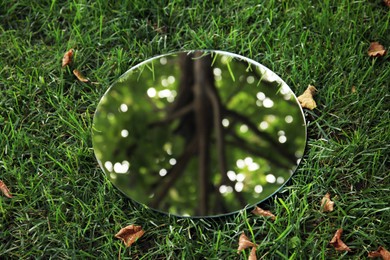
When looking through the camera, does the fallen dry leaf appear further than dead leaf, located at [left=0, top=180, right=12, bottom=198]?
No

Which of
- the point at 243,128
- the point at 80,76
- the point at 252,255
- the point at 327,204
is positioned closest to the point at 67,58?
the point at 80,76

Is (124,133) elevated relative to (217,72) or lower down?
lower down

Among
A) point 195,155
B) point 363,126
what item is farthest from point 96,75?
point 363,126

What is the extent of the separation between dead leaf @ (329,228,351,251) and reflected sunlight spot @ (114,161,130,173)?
1.10 metres

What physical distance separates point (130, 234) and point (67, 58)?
1213 millimetres

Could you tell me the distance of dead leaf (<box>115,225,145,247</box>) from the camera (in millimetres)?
2828

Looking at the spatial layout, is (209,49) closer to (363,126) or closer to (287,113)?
(287,113)

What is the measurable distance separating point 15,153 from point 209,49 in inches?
50.4

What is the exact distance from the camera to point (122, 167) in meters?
3.04

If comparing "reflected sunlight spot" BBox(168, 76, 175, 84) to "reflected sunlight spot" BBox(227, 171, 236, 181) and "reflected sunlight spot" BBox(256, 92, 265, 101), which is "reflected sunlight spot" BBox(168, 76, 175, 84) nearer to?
"reflected sunlight spot" BBox(256, 92, 265, 101)

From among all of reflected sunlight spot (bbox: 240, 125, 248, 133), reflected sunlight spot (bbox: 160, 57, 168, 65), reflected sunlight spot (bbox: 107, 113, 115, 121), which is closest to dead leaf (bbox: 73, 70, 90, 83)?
reflected sunlight spot (bbox: 107, 113, 115, 121)

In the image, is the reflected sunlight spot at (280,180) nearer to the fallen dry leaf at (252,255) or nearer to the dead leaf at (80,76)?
the fallen dry leaf at (252,255)

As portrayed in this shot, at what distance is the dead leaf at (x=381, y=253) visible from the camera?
2725mm

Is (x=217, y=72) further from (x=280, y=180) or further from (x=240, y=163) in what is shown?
(x=280, y=180)
